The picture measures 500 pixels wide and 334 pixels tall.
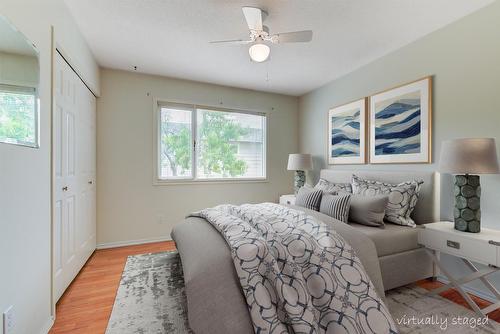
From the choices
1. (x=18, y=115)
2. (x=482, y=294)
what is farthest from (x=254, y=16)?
(x=482, y=294)

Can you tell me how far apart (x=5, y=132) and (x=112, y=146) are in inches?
92.0

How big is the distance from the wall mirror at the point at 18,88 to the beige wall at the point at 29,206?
0.20 ft

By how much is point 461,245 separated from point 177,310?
232 cm

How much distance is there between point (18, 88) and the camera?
4.18ft

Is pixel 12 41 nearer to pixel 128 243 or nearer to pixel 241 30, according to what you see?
pixel 241 30

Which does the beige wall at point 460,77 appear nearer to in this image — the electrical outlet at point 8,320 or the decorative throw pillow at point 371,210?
the decorative throw pillow at point 371,210

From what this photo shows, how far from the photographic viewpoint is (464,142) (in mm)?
1883

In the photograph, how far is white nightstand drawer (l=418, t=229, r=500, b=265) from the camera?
1.70 metres

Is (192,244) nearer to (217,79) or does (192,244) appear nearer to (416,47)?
(217,79)

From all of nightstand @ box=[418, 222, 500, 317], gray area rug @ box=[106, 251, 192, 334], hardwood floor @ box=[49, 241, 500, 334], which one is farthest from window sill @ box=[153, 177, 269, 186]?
nightstand @ box=[418, 222, 500, 317]

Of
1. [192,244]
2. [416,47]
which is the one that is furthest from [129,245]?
[416,47]

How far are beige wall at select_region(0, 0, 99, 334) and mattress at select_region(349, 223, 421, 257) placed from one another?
2.46 m

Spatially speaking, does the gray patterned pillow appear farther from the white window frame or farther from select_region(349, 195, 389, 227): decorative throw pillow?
the white window frame

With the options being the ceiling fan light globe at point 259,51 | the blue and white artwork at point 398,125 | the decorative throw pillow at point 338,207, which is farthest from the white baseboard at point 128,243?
the blue and white artwork at point 398,125
